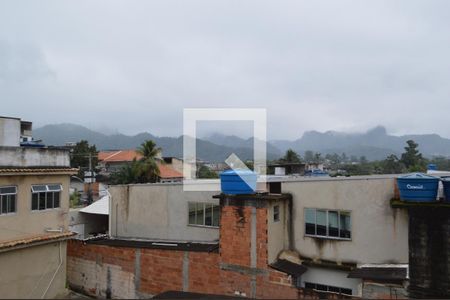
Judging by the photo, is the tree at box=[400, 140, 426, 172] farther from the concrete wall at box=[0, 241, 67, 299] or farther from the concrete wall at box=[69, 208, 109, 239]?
the concrete wall at box=[0, 241, 67, 299]

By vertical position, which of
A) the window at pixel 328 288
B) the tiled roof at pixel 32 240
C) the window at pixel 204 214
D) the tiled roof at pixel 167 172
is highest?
the tiled roof at pixel 167 172

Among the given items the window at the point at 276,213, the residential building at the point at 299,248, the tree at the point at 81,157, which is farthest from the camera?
the tree at the point at 81,157

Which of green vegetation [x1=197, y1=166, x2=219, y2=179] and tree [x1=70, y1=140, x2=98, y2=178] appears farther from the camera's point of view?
tree [x1=70, y1=140, x2=98, y2=178]

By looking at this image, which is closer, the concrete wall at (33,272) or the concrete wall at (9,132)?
the concrete wall at (33,272)

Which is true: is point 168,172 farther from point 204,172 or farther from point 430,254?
point 430,254

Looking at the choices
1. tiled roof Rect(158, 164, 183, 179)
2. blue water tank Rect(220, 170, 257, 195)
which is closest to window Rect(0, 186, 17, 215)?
blue water tank Rect(220, 170, 257, 195)

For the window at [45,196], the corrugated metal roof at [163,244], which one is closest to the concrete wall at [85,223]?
the corrugated metal roof at [163,244]

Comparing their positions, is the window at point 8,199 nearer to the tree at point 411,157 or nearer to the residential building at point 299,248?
the residential building at point 299,248

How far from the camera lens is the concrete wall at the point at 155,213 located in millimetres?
16250

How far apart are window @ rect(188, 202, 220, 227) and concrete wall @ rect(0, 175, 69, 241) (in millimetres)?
5271

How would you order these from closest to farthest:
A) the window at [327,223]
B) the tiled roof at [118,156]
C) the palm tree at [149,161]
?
the window at [327,223]
the palm tree at [149,161]
the tiled roof at [118,156]

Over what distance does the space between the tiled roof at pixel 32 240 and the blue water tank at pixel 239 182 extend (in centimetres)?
683

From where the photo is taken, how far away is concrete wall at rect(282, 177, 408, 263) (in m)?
12.3

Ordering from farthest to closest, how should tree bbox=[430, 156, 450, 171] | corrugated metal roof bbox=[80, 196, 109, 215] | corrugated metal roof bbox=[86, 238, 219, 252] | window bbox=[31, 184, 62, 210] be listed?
tree bbox=[430, 156, 450, 171], corrugated metal roof bbox=[80, 196, 109, 215], window bbox=[31, 184, 62, 210], corrugated metal roof bbox=[86, 238, 219, 252]
